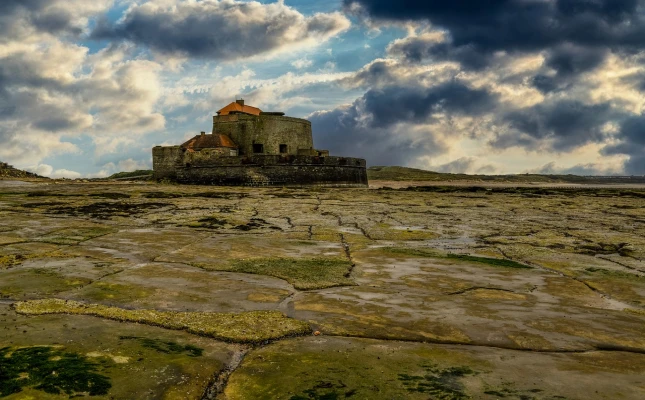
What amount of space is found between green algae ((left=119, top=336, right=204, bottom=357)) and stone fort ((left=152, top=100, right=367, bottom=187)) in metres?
20.2

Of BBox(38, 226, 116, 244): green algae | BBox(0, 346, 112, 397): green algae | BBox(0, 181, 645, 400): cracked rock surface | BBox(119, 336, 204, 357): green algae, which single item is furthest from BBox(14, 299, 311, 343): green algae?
BBox(38, 226, 116, 244): green algae

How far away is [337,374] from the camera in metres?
2.19

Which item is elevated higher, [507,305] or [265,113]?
[265,113]

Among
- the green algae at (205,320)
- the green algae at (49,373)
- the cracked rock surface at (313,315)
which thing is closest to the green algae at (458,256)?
the cracked rock surface at (313,315)

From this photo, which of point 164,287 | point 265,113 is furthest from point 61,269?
point 265,113

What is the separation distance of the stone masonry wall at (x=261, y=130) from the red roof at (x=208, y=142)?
713mm

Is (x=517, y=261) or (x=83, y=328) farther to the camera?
(x=517, y=261)

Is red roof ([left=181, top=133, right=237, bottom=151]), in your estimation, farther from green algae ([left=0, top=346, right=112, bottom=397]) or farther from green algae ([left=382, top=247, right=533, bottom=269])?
green algae ([left=0, top=346, right=112, bottom=397])

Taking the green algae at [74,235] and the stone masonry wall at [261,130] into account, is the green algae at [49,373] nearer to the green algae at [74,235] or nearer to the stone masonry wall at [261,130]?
the green algae at [74,235]

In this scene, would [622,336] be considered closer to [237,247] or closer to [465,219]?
[237,247]

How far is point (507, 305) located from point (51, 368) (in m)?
2.96

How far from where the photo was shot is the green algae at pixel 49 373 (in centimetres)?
195

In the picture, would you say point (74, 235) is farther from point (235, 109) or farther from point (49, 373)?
point (235, 109)

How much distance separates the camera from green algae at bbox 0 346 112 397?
6.40ft
